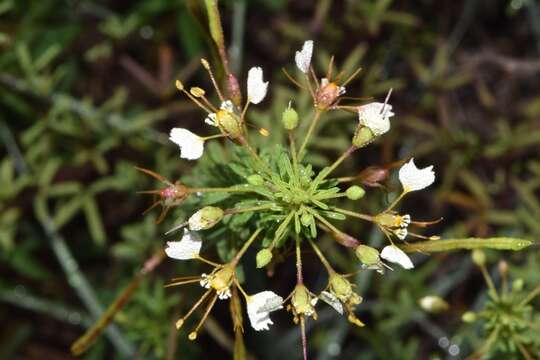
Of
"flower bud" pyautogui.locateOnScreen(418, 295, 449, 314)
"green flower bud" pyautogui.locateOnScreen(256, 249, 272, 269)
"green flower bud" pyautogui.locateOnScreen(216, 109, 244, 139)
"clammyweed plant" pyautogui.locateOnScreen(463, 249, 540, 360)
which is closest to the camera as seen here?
"green flower bud" pyautogui.locateOnScreen(256, 249, 272, 269)

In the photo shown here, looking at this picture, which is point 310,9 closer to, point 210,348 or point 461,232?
point 461,232

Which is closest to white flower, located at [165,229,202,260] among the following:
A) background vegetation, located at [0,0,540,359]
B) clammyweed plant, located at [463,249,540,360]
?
clammyweed plant, located at [463,249,540,360]

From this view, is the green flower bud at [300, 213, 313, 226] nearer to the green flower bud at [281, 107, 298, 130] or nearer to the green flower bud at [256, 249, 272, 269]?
the green flower bud at [256, 249, 272, 269]

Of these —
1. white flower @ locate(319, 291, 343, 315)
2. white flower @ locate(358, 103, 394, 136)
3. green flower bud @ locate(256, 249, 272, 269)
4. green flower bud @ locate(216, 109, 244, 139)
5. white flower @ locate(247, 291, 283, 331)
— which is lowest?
white flower @ locate(247, 291, 283, 331)

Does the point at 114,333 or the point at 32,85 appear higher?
the point at 32,85

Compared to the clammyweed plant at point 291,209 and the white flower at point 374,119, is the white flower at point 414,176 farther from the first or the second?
the white flower at point 374,119

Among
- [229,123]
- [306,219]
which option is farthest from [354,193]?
[229,123]

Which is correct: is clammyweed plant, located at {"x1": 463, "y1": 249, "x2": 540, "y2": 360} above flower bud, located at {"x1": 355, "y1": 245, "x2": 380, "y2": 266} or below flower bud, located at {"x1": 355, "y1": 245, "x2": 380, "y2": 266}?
below

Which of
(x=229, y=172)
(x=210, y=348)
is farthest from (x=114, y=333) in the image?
(x=229, y=172)
